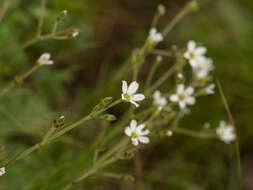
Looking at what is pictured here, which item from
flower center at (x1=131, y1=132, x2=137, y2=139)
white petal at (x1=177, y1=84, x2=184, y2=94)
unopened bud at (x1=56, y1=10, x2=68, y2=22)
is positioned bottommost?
flower center at (x1=131, y1=132, x2=137, y2=139)

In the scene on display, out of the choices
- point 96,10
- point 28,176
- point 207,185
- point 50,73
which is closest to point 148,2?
point 96,10

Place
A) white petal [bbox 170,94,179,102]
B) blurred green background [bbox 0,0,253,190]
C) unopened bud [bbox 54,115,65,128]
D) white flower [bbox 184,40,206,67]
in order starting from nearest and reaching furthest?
unopened bud [bbox 54,115,65,128] < white petal [bbox 170,94,179,102] < white flower [bbox 184,40,206,67] < blurred green background [bbox 0,0,253,190]

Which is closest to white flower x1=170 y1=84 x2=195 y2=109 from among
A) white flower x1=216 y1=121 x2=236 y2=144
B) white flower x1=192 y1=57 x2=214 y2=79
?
white flower x1=192 y1=57 x2=214 y2=79

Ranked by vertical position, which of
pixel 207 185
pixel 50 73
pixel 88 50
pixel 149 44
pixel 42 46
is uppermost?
pixel 88 50

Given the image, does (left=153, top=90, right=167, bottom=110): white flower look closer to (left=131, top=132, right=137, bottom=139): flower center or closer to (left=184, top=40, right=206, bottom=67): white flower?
(left=184, top=40, right=206, bottom=67): white flower

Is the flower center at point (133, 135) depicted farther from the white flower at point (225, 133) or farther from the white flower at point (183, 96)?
the white flower at point (225, 133)

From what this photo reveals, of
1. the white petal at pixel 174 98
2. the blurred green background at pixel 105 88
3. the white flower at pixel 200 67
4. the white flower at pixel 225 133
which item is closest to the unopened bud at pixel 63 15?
the blurred green background at pixel 105 88

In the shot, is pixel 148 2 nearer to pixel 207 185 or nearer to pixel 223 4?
pixel 223 4

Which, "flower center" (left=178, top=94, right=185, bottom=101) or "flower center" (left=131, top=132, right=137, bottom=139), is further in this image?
"flower center" (left=178, top=94, right=185, bottom=101)
